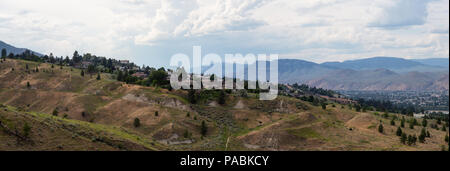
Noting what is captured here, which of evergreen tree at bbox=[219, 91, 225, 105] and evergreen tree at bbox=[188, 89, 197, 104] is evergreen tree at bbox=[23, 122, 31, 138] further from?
evergreen tree at bbox=[219, 91, 225, 105]

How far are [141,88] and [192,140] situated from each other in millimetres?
44408

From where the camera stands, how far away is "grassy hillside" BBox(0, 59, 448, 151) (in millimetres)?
71125

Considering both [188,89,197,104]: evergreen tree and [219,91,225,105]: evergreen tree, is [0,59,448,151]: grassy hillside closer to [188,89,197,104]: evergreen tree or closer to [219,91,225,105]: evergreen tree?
[219,91,225,105]: evergreen tree

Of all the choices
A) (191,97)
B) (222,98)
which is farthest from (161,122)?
(222,98)

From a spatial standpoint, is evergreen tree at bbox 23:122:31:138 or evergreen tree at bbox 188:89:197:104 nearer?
evergreen tree at bbox 23:122:31:138

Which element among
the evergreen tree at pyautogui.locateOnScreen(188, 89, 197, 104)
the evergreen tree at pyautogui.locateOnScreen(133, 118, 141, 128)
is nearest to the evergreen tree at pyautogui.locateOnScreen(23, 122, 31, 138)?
the evergreen tree at pyautogui.locateOnScreen(133, 118, 141, 128)

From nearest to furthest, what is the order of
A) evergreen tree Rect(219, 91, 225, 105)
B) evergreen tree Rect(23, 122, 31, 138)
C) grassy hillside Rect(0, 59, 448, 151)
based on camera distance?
evergreen tree Rect(23, 122, 31, 138) < grassy hillside Rect(0, 59, 448, 151) < evergreen tree Rect(219, 91, 225, 105)

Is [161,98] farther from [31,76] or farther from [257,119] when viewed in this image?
[31,76]

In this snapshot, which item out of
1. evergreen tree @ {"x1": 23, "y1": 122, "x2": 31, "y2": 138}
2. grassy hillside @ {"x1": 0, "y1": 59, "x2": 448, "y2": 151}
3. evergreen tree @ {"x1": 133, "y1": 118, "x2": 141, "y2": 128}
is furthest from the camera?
evergreen tree @ {"x1": 133, "y1": 118, "x2": 141, "y2": 128}

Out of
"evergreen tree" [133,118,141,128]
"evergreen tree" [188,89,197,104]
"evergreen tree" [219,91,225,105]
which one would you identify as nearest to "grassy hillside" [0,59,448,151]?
"evergreen tree" [133,118,141,128]

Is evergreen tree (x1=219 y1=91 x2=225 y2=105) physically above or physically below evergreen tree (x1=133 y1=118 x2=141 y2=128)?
above

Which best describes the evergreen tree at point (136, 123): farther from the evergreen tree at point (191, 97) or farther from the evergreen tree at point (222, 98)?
the evergreen tree at point (222, 98)

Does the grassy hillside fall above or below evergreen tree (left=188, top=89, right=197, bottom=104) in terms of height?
below
